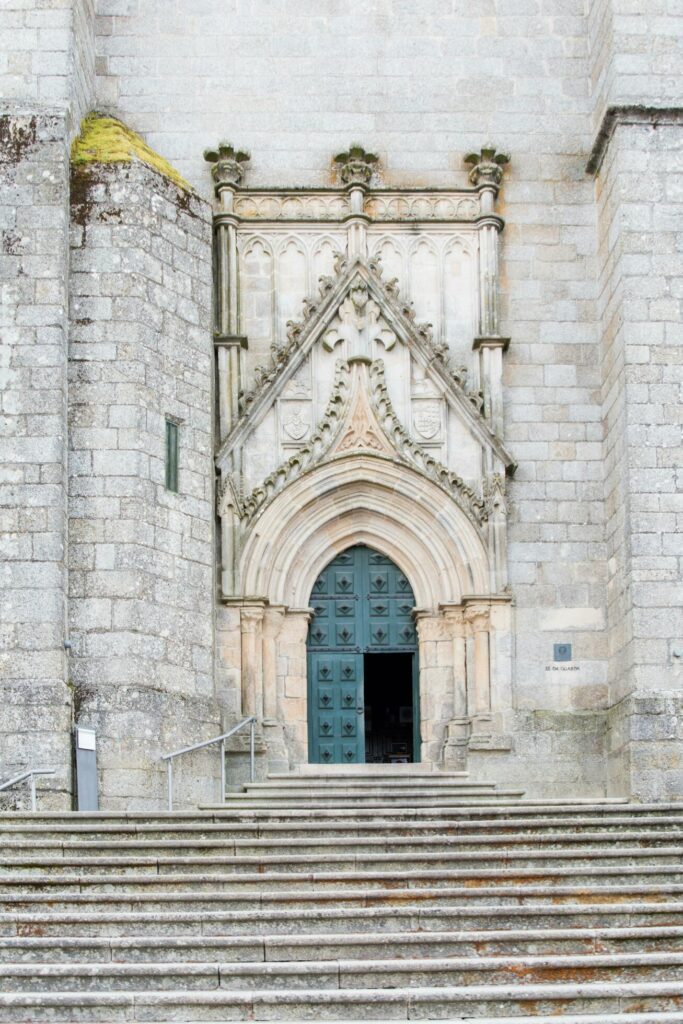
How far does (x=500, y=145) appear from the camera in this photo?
17.0 meters

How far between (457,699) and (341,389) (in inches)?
125

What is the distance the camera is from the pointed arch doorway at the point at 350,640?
16016 mm

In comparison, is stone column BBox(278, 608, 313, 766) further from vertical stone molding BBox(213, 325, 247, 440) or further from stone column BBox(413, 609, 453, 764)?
vertical stone molding BBox(213, 325, 247, 440)

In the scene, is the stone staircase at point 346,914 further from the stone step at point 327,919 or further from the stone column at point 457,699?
the stone column at point 457,699

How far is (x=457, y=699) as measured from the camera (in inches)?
626

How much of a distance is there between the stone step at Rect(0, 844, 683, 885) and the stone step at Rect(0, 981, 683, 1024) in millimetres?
1759

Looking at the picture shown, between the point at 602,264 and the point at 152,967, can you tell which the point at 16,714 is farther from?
the point at 602,264

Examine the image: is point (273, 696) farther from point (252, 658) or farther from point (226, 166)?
point (226, 166)

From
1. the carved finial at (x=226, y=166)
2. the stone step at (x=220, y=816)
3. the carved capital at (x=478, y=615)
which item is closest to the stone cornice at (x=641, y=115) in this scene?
the carved finial at (x=226, y=166)

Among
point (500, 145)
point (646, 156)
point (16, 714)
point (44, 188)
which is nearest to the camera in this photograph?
point (16, 714)

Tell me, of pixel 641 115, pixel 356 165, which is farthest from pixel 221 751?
pixel 641 115

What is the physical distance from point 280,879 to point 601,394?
742 cm

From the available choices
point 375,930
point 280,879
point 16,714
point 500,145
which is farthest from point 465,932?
point 500,145

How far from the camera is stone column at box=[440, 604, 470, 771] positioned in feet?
51.4
